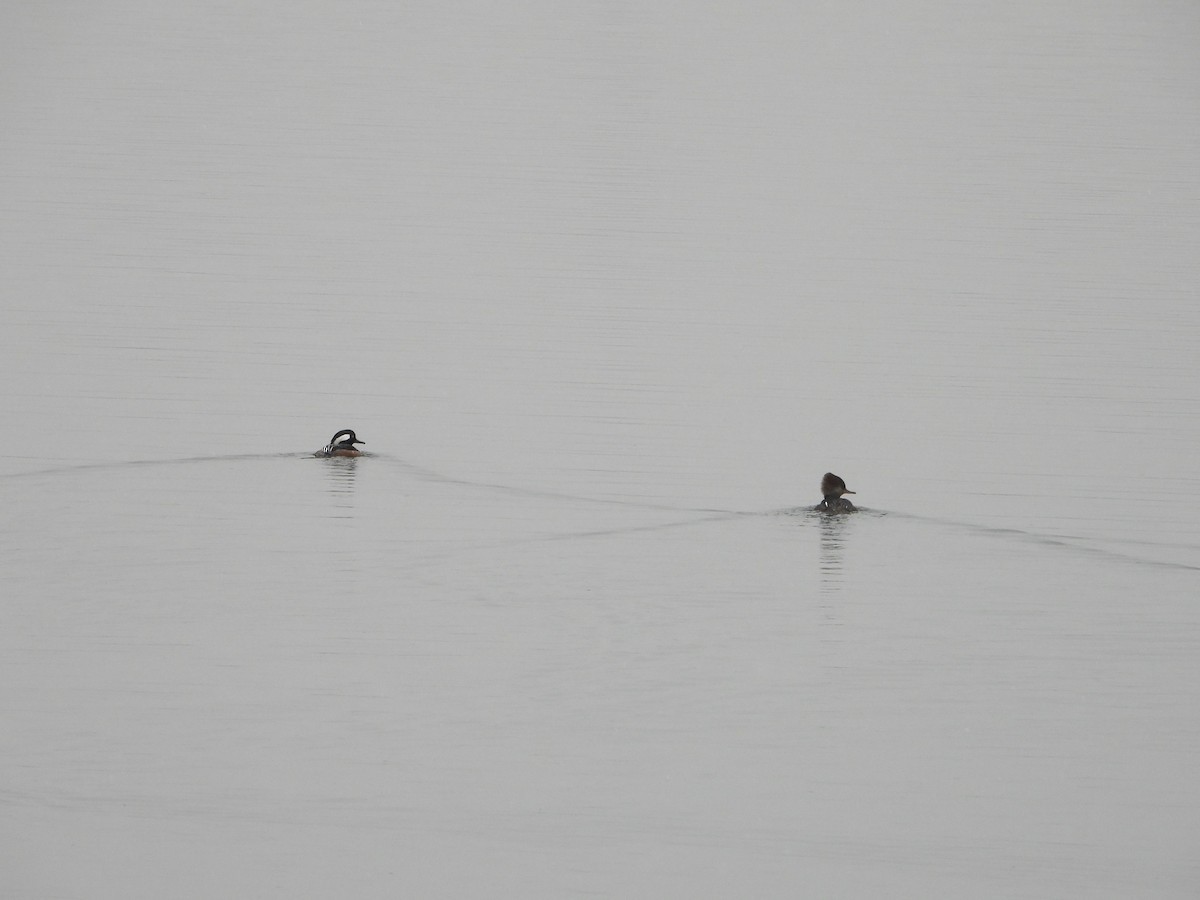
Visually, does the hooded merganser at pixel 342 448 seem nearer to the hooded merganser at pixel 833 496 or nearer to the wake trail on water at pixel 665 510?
the wake trail on water at pixel 665 510

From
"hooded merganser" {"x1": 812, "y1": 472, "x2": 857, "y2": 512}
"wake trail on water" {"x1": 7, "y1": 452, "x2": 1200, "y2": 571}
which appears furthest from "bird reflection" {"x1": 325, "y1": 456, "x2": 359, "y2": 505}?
"hooded merganser" {"x1": 812, "y1": 472, "x2": 857, "y2": 512}

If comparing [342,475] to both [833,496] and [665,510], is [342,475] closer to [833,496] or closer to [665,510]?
[665,510]

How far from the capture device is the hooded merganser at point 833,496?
292 inches

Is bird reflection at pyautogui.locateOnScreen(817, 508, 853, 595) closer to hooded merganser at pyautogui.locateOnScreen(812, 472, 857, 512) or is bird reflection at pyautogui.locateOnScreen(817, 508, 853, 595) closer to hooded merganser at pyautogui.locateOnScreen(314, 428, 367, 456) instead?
hooded merganser at pyautogui.locateOnScreen(812, 472, 857, 512)

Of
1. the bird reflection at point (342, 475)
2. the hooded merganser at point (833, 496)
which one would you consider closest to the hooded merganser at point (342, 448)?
the bird reflection at point (342, 475)

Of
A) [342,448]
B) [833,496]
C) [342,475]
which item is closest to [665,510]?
[833,496]

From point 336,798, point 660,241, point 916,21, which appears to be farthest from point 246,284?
point 916,21

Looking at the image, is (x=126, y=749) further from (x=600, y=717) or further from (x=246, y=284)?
(x=246, y=284)

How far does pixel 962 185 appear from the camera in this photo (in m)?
13.2

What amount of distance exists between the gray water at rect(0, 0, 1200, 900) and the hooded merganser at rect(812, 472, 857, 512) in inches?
3.8

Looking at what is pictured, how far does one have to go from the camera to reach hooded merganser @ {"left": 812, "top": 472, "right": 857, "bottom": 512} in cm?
741

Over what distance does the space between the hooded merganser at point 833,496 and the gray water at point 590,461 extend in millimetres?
96

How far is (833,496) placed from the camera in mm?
7438

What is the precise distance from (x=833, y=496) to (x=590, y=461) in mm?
1705
